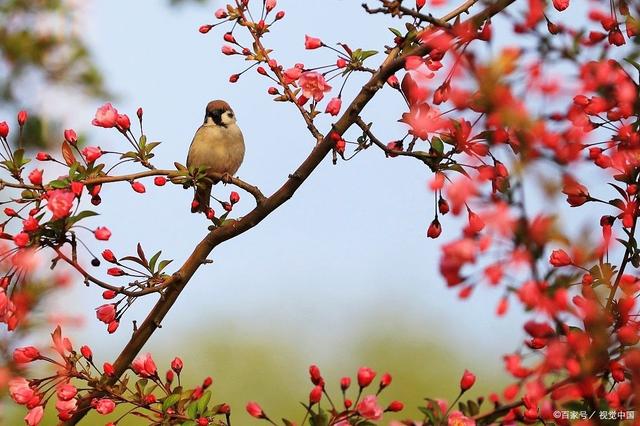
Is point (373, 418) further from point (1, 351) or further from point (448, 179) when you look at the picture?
point (1, 351)

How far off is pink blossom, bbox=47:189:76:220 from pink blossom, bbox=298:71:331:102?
0.75 m

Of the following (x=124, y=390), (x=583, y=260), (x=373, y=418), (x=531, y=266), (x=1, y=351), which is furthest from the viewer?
(x=1, y=351)

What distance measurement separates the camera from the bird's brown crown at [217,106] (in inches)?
201

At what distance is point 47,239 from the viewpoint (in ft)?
7.80

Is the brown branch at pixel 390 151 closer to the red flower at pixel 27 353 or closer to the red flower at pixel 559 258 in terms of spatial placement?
the red flower at pixel 559 258

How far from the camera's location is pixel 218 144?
486cm

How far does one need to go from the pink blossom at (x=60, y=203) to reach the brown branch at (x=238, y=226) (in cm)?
35

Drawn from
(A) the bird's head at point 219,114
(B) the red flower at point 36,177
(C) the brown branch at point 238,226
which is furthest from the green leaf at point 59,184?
(A) the bird's head at point 219,114

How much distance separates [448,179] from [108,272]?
94 centimetres

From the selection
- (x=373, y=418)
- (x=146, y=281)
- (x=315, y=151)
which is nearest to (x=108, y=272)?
(x=146, y=281)

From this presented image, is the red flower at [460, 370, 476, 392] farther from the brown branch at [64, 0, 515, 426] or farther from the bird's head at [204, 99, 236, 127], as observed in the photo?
the bird's head at [204, 99, 236, 127]

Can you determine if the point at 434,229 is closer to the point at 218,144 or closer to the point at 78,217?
the point at 78,217

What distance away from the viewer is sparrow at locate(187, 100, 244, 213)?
4824 mm

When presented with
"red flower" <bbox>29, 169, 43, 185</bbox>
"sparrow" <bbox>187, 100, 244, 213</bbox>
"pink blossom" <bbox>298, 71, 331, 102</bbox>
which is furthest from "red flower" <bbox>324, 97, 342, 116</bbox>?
"sparrow" <bbox>187, 100, 244, 213</bbox>
